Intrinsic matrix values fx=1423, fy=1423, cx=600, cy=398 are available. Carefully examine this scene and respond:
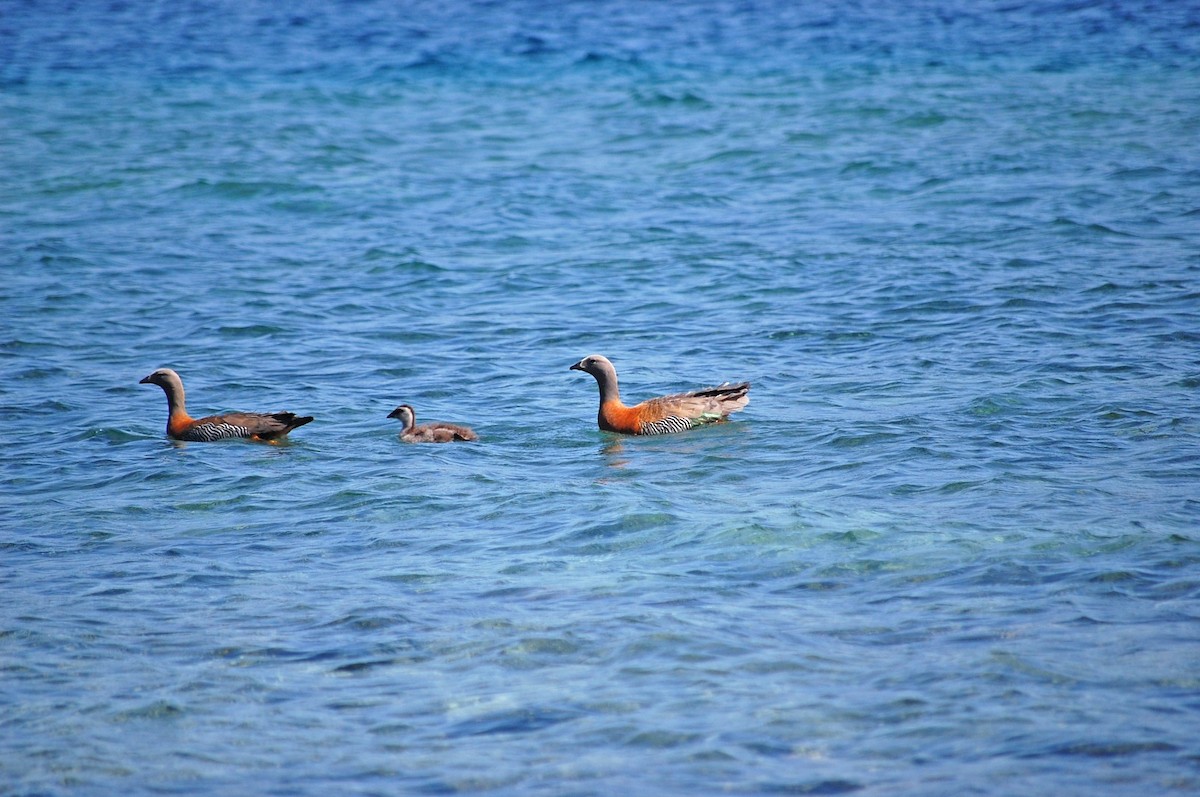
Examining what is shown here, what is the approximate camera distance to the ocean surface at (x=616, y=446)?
24.1ft

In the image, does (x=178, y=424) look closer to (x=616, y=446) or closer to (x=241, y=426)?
(x=241, y=426)

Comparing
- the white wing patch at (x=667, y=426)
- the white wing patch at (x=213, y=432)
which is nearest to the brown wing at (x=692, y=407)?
the white wing patch at (x=667, y=426)

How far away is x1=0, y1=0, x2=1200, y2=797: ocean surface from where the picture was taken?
7.35m

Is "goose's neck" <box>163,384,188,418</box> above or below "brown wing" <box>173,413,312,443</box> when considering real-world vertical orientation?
above

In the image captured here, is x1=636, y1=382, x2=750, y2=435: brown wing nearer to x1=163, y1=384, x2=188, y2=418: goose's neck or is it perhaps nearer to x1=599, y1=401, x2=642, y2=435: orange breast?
x1=599, y1=401, x2=642, y2=435: orange breast

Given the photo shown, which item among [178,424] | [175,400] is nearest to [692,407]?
[178,424]

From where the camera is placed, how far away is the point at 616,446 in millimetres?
12891

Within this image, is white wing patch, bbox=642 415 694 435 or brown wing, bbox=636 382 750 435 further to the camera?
white wing patch, bbox=642 415 694 435

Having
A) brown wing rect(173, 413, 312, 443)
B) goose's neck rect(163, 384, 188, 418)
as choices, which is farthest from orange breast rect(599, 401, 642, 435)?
goose's neck rect(163, 384, 188, 418)

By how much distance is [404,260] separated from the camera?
20.3 m

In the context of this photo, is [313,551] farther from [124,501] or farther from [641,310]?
[641,310]

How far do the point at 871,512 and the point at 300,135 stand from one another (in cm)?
2030

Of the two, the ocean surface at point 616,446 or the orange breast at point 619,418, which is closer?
the ocean surface at point 616,446

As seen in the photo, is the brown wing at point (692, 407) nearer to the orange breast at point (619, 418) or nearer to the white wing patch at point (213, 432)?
the orange breast at point (619, 418)
